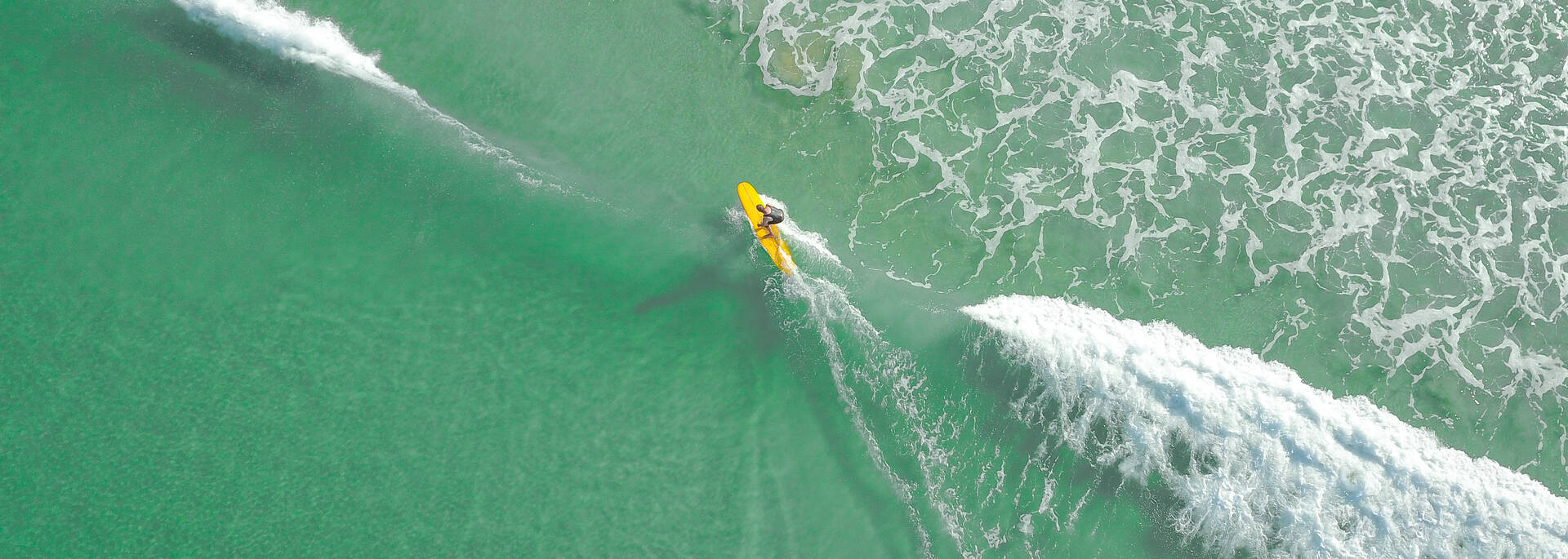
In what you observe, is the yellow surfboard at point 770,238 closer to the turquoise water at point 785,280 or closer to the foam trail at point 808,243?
the foam trail at point 808,243

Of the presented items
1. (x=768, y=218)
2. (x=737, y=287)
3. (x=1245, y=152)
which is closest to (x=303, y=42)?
(x=737, y=287)

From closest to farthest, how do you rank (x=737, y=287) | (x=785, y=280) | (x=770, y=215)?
(x=770, y=215) < (x=785, y=280) < (x=737, y=287)

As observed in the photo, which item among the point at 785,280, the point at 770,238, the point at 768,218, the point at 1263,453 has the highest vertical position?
the point at 1263,453

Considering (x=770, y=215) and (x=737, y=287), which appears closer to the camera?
(x=770, y=215)

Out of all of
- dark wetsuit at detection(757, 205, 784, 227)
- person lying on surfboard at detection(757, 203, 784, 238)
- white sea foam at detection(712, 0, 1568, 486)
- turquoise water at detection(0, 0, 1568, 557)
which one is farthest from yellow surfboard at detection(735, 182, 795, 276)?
white sea foam at detection(712, 0, 1568, 486)

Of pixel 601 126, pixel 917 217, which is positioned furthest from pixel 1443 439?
pixel 601 126

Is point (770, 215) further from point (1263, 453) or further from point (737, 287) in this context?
point (1263, 453)
